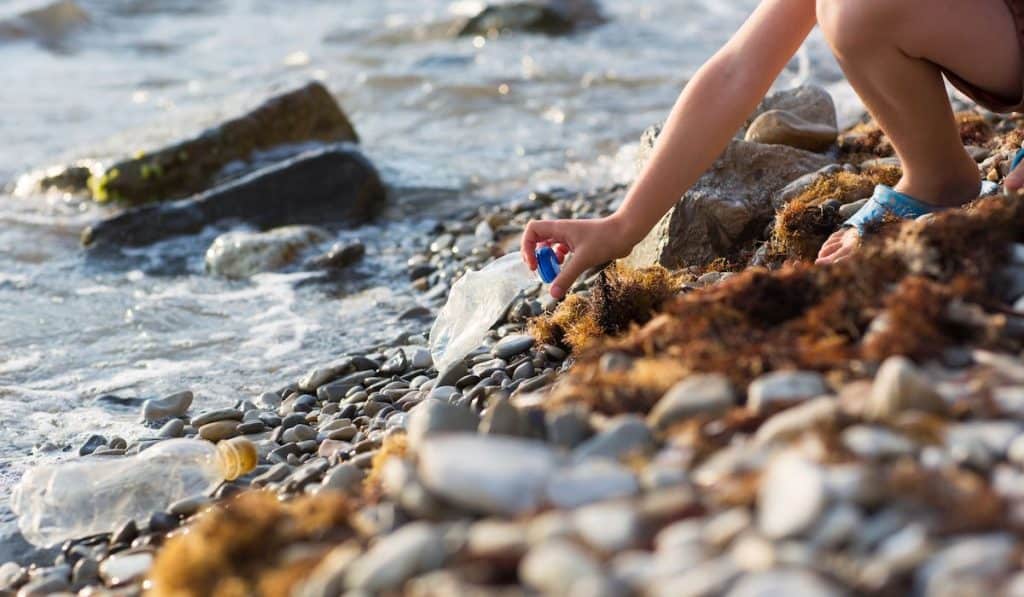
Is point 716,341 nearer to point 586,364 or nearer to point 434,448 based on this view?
point 586,364

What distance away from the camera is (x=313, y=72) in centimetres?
1092

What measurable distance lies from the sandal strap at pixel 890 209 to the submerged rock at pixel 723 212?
0.68 metres

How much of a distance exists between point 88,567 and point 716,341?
5.01ft

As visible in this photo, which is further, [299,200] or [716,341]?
[299,200]

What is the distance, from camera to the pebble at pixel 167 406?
3.94 metres

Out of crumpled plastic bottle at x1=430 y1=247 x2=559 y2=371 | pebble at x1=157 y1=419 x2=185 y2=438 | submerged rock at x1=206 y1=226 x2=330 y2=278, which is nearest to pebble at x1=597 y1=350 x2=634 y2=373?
crumpled plastic bottle at x1=430 y1=247 x2=559 y2=371

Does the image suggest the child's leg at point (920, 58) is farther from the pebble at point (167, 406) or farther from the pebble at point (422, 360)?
the pebble at point (167, 406)

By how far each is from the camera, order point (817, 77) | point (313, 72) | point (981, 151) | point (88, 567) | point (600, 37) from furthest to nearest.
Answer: point (600, 37)
point (313, 72)
point (817, 77)
point (981, 151)
point (88, 567)

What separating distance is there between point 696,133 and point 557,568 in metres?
1.75

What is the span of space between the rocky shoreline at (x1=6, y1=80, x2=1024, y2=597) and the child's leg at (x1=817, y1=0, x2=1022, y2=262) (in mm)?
542

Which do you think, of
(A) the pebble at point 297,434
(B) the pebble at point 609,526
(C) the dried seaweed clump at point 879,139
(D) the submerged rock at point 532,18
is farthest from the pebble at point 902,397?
(D) the submerged rock at point 532,18

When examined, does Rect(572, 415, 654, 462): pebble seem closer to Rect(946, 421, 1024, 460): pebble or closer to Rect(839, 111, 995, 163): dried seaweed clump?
Rect(946, 421, 1024, 460): pebble

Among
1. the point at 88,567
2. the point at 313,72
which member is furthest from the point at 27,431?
the point at 313,72

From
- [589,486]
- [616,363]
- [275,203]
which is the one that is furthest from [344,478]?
[275,203]
